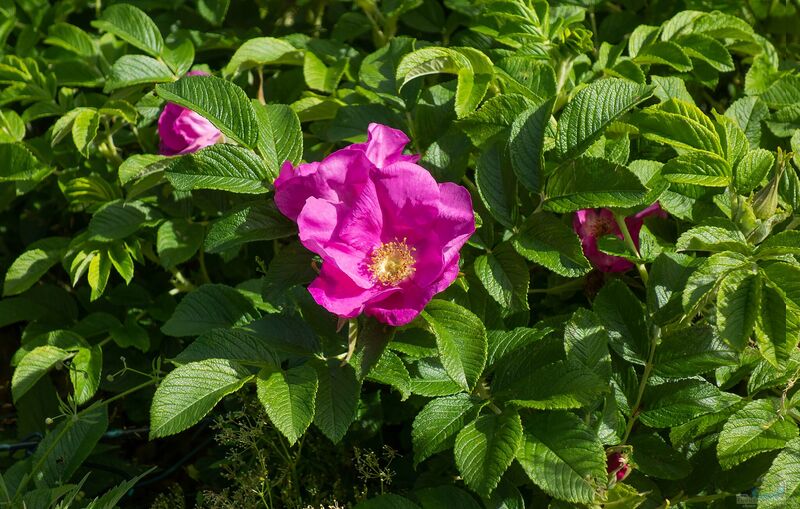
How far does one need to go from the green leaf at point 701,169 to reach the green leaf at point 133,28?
44.5 inches

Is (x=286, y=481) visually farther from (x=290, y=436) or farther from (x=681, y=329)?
(x=681, y=329)

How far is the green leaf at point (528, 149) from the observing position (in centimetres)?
132

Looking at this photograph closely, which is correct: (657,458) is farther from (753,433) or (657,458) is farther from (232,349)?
(232,349)

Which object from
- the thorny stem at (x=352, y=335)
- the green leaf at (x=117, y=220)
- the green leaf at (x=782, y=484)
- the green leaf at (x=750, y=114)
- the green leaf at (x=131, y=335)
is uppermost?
the green leaf at (x=750, y=114)

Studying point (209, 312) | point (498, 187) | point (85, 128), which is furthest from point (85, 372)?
point (498, 187)

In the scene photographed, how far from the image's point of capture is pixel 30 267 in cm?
192

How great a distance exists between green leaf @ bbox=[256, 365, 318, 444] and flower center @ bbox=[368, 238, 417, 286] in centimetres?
17

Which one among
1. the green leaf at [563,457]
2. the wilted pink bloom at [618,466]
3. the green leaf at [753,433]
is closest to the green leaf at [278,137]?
the green leaf at [563,457]

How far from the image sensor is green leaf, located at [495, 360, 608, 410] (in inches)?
47.5

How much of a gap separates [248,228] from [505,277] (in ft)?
1.24

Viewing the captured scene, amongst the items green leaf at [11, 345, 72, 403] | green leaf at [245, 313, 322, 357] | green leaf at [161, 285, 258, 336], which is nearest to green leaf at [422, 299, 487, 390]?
green leaf at [245, 313, 322, 357]

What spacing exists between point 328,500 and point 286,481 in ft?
0.38

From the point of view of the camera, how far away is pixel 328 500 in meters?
1.65

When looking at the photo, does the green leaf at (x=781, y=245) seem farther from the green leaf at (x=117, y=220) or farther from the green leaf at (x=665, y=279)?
the green leaf at (x=117, y=220)
